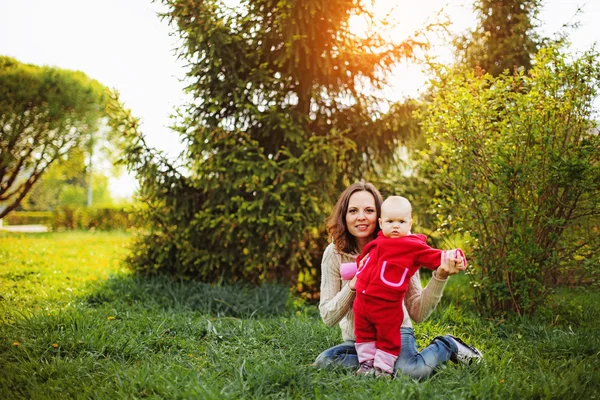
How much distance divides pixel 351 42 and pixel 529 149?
257 cm

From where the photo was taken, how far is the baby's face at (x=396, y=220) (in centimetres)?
274

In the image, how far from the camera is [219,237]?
582cm

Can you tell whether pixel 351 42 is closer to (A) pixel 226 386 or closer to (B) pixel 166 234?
(B) pixel 166 234

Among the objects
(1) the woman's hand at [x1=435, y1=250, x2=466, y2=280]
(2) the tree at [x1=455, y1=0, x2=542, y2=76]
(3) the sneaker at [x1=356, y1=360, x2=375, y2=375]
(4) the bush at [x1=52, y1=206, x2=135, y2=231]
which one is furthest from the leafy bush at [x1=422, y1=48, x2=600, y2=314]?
(4) the bush at [x1=52, y1=206, x2=135, y2=231]

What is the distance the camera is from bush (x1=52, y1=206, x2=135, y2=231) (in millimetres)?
16141

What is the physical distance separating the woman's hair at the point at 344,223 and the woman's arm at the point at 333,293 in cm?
7

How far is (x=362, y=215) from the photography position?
3.15 metres

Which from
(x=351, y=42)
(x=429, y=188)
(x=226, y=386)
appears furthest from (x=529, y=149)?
(x=226, y=386)

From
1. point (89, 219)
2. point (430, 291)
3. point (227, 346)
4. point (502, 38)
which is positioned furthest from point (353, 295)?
point (89, 219)

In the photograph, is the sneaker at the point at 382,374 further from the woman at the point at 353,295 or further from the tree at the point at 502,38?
the tree at the point at 502,38

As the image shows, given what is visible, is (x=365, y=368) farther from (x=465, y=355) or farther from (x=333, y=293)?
(x=465, y=355)

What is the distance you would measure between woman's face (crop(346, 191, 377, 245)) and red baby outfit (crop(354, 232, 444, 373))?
36 cm

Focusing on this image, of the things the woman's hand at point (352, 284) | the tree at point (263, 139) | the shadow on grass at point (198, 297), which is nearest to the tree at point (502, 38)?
the tree at point (263, 139)

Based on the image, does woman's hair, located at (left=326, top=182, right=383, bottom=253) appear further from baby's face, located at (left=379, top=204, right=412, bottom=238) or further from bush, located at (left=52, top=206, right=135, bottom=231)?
bush, located at (left=52, top=206, right=135, bottom=231)
